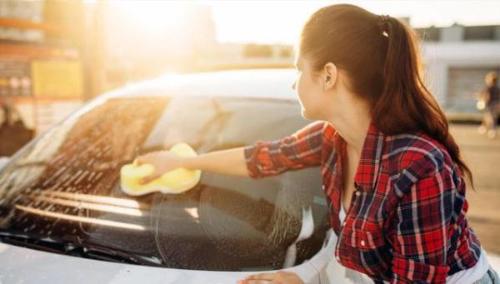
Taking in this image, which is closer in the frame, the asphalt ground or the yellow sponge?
the yellow sponge

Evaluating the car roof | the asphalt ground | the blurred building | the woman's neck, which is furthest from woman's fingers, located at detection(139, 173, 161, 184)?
the blurred building

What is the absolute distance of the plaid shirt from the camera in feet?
3.68

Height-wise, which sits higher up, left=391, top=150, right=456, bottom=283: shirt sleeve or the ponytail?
the ponytail

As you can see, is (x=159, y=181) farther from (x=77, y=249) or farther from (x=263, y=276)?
(x=263, y=276)

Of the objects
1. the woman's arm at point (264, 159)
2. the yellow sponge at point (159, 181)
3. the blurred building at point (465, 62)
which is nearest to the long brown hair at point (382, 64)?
the woman's arm at point (264, 159)

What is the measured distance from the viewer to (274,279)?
50.9 inches

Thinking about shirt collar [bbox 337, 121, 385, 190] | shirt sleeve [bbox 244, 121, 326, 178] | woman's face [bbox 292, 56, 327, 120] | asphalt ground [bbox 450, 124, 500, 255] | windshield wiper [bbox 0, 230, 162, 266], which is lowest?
asphalt ground [bbox 450, 124, 500, 255]

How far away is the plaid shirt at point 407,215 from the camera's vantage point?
44.2 inches

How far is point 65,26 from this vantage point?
25.5 ft

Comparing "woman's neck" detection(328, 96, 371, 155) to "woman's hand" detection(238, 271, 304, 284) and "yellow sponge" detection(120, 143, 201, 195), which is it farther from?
"yellow sponge" detection(120, 143, 201, 195)

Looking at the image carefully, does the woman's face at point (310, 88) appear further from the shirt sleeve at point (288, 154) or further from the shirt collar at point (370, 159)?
the shirt sleeve at point (288, 154)

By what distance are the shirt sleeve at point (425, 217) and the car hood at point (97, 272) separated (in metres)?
0.32

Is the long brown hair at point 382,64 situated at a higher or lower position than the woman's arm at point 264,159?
higher

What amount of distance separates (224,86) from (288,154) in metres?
0.67
